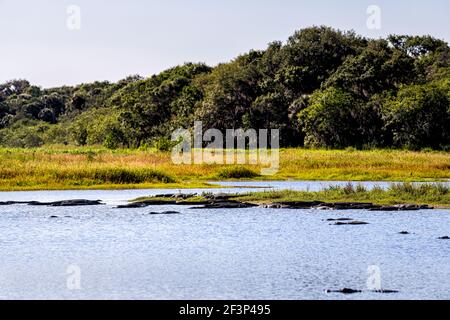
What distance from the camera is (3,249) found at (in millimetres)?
20953

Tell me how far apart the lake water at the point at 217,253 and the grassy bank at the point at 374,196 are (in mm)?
1836

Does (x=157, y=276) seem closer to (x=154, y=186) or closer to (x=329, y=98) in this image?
(x=154, y=186)

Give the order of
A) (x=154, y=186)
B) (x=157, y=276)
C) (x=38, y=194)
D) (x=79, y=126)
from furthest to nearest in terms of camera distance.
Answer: (x=79, y=126) → (x=154, y=186) → (x=38, y=194) → (x=157, y=276)

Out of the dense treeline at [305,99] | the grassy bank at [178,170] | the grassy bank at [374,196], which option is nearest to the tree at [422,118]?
the dense treeline at [305,99]

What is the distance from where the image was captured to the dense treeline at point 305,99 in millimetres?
59031

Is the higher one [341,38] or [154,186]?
[341,38]

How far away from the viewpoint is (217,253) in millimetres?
20047

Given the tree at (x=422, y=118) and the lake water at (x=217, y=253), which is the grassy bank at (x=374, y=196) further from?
the tree at (x=422, y=118)

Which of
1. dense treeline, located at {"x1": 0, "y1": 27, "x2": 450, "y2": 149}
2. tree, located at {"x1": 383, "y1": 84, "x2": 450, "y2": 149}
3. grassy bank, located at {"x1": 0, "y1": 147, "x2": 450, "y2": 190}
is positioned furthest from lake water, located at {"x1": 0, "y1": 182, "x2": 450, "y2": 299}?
dense treeline, located at {"x1": 0, "y1": 27, "x2": 450, "y2": 149}

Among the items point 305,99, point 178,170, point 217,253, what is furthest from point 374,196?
point 305,99

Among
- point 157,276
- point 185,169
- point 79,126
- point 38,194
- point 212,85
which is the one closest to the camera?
point 157,276

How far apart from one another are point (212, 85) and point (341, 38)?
11.5m

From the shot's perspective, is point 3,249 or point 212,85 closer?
point 3,249
